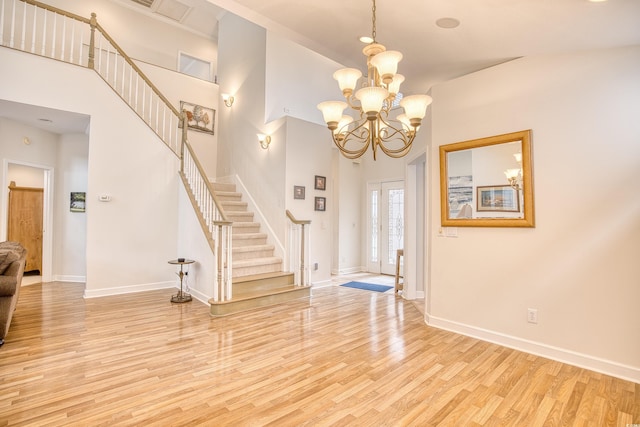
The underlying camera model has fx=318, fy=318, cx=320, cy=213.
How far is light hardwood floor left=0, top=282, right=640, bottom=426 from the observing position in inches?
80.4

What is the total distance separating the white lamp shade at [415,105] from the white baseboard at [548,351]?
95.2 inches

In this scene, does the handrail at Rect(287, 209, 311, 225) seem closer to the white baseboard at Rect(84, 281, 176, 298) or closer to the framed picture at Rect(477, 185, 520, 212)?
the white baseboard at Rect(84, 281, 176, 298)

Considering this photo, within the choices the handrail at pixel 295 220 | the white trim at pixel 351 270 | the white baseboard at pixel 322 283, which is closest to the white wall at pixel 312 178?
the white baseboard at pixel 322 283

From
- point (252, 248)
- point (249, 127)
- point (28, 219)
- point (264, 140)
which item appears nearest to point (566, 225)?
point (252, 248)

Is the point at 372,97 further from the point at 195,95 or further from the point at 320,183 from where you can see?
the point at 195,95

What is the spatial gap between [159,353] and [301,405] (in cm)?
159

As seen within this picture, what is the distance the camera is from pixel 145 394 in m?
2.25

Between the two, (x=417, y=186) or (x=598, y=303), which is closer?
(x=598, y=303)

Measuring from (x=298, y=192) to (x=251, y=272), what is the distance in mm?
1606

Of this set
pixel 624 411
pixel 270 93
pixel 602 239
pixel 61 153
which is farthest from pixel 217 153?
pixel 624 411

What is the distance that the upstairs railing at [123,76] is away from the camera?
425 cm

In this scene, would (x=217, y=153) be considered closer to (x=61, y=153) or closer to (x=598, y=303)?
(x=61, y=153)

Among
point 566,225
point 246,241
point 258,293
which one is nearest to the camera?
point 566,225

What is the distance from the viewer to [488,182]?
132 inches
